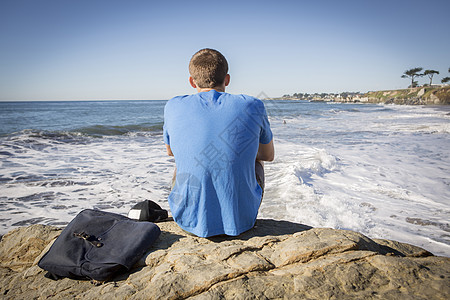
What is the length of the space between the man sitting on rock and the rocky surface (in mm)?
254

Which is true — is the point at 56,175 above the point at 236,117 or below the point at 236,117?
below

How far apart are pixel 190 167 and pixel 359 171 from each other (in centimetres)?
584

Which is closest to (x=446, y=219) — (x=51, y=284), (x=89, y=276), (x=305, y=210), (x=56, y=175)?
(x=305, y=210)

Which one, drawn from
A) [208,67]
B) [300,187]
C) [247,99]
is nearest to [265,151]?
[247,99]

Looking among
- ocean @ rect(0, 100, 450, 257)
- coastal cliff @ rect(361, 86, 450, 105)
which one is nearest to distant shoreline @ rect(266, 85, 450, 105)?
coastal cliff @ rect(361, 86, 450, 105)

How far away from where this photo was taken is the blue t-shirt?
70.2 inches

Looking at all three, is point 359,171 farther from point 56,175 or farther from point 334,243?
point 56,175

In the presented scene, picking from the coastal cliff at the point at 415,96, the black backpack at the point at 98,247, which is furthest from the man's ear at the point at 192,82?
the coastal cliff at the point at 415,96

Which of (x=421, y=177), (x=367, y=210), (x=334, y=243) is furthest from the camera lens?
(x=421, y=177)

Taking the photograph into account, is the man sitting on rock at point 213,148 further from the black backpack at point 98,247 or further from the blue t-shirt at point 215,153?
the black backpack at point 98,247

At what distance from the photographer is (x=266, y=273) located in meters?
1.56

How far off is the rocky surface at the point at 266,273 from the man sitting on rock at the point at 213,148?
25 centimetres

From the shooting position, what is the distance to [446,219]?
365cm

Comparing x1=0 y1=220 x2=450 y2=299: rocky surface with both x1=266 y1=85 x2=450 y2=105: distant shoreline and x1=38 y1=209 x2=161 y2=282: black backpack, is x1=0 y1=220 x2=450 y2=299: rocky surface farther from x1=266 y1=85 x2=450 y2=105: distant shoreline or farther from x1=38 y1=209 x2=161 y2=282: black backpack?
x1=266 y1=85 x2=450 y2=105: distant shoreline
